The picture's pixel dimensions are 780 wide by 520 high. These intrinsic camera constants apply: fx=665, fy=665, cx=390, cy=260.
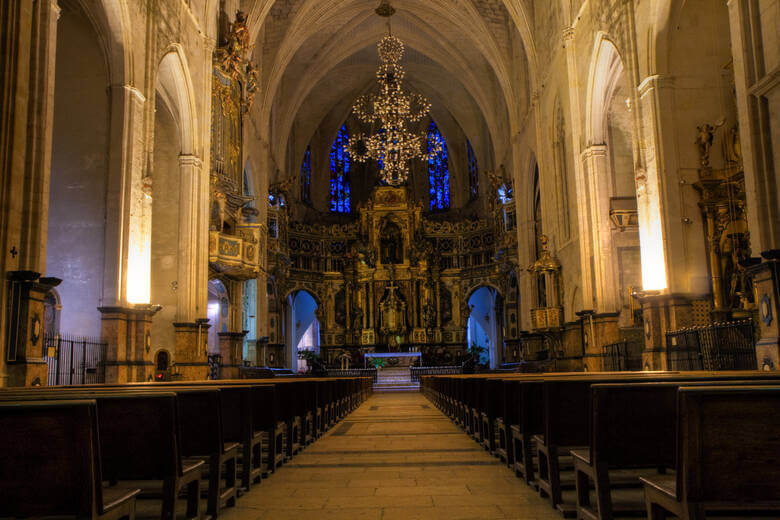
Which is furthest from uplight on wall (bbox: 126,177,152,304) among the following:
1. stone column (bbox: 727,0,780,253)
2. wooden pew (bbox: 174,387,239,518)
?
stone column (bbox: 727,0,780,253)

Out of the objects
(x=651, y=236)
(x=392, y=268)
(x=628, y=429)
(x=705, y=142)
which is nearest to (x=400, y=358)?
(x=392, y=268)

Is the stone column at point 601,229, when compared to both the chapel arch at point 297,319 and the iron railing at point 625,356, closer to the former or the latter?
the iron railing at point 625,356

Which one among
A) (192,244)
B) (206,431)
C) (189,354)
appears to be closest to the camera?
(206,431)

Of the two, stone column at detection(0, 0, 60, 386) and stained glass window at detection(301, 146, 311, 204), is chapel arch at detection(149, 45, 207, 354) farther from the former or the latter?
stained glass window at detection(301, 146, 311, 204)

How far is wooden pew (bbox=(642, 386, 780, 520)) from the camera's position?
222cm

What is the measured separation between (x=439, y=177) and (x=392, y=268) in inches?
318

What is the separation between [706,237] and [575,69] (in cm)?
803

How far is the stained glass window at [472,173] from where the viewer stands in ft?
121

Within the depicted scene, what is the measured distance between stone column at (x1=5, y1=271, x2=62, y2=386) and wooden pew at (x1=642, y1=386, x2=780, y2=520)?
8680mm

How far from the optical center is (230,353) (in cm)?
2109

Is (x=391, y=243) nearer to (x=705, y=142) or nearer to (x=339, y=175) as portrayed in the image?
(x=339, y=175)

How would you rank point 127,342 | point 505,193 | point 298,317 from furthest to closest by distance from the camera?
point 298,317 < point 505,193 < point 127,342

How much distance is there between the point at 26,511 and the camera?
7.60 ft

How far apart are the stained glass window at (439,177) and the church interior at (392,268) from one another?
2.70 meters
